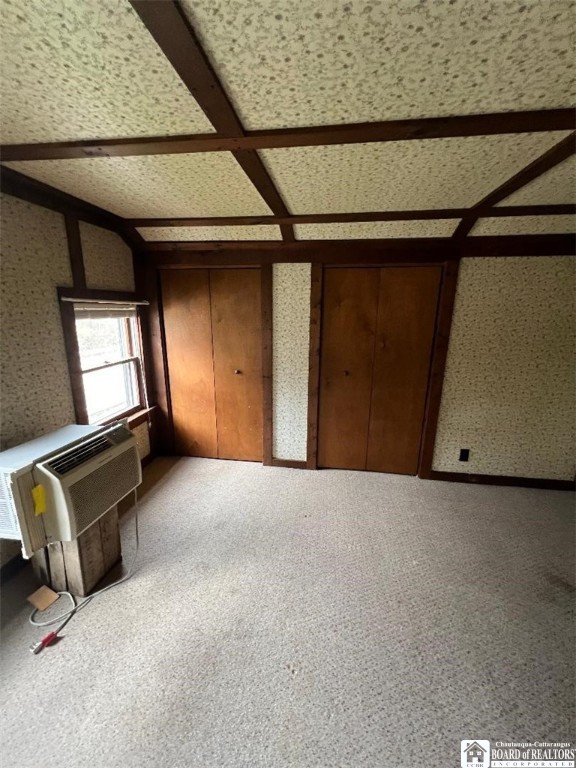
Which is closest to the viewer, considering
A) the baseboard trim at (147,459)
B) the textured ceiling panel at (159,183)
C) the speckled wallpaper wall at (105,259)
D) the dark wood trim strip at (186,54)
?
the dark wood trim strip at (186,54)

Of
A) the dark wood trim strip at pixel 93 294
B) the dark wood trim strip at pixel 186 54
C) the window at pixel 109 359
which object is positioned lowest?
the window at pixel 109 359

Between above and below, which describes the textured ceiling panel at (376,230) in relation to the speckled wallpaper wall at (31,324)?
above

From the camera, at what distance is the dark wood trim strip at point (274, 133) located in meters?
0.97

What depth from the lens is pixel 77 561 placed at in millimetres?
1528

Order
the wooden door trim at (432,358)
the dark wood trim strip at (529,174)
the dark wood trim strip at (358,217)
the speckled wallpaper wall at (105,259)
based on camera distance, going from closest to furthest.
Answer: the dark wood trim strip at (529,174), the dark wood trim strip at (358,217), the speckled wallpaper wall at (105,259), the wooden door trim at (432,358)

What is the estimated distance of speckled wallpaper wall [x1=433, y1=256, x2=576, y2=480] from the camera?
7.50 feet

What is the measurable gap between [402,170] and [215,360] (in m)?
2.08

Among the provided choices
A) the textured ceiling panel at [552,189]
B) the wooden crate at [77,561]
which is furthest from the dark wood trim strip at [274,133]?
the wooden crate at [77,561]

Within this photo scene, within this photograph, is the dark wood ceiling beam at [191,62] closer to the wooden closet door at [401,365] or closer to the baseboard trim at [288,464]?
the wooden closet door at [401,365]

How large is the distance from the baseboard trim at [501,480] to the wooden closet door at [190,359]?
2206 mm

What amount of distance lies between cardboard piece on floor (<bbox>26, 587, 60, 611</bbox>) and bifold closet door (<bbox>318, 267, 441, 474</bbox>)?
6.91ft

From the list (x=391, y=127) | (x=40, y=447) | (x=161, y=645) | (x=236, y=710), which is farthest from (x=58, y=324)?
(x=236, y=710)

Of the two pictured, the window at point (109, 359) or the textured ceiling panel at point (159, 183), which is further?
the window at point (109, 359)

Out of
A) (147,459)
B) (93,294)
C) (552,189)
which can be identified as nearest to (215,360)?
(93,294)
